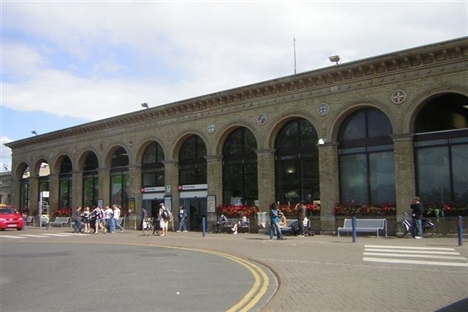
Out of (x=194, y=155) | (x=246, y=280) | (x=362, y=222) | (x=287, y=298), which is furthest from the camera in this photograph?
(x=194, y=155)

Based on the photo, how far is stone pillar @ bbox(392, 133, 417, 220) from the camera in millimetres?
22641

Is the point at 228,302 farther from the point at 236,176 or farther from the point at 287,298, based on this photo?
the point at 236,176

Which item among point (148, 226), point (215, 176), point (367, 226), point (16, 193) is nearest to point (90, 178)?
point (148, 226)

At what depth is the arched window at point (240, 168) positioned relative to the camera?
2953cm

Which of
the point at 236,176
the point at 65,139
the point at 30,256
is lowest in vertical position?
the point at 30,256

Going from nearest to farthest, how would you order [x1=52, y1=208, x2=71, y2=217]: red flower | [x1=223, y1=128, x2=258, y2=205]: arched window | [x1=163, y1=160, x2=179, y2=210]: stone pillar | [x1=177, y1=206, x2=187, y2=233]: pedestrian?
[x1=223, y1=128, x2=258, y2=205]: arched window → [x1=177, y1=206, x2=187, y2=233]: pedestrian → [x1=163, y1=160, x2=179, y2=210]: stone pillar → [x1=52, y1=208, x2=71, y2=217]: red flower

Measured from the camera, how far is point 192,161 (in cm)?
3288

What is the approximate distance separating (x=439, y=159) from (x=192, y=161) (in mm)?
16013

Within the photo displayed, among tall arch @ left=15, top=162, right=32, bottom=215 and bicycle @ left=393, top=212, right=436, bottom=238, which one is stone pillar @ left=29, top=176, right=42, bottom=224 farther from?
bicycle @ left=393, top=212, right=436, bottom=238

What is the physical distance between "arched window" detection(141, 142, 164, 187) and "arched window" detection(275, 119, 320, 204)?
10006 mm

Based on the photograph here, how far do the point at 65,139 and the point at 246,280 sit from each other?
35931 millimetres

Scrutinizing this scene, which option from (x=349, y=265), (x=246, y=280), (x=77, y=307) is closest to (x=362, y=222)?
(x=349, y=265)

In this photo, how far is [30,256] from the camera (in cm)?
1630

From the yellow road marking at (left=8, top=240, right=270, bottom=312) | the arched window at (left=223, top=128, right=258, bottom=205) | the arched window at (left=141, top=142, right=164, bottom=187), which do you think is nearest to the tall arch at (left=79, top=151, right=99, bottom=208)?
the arched window at (left=141, top=142, right=164, bottom=187)
